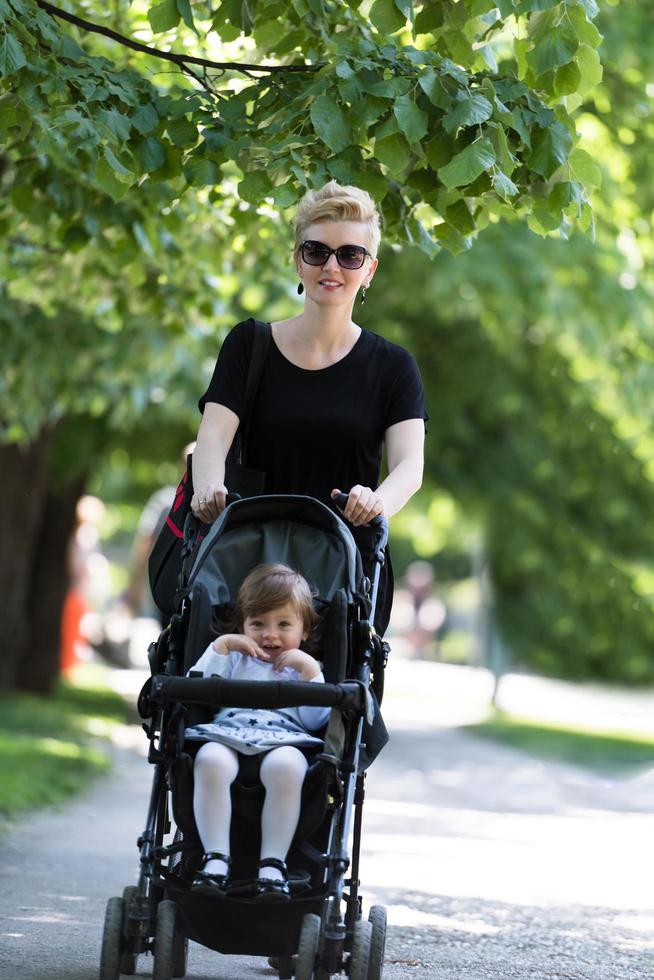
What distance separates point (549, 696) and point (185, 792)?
23323 millimetres

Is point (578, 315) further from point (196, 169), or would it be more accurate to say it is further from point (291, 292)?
point (196, 169)

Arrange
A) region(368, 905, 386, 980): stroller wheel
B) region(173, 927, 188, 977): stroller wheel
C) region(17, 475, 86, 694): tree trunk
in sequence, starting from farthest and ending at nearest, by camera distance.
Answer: region(17, 475, 86, 694): tree trunk < region(173, 927, 188, 977): stroller wheel < region(368, 905, 386, 980): stroller wheel

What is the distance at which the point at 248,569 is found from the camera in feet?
17.6

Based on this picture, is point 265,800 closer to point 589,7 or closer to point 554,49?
point 554,49

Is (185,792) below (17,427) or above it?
below

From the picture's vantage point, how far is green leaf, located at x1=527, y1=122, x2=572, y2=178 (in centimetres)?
609

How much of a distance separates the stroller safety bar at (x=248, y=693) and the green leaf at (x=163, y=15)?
108 inches

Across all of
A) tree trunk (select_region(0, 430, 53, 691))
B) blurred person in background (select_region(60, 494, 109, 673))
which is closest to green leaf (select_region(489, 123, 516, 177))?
tree trunk (select_region(0, 430, 53, 691))

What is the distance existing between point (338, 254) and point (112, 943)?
2.26m

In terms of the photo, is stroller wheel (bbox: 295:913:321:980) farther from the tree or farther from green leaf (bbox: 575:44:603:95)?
green leaf (bbox: 575:44:603:95)

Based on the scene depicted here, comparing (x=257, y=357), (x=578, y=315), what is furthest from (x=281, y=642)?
(x=578, y=315)

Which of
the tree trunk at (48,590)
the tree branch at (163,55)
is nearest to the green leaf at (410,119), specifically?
the tree branch at (163,55)

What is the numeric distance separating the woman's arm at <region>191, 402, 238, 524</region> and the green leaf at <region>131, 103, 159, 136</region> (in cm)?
141

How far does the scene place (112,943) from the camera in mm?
4918
